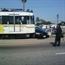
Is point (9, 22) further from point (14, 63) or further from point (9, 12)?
point (14, 63)

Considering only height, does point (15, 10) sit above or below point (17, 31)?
above

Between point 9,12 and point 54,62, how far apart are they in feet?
47.1

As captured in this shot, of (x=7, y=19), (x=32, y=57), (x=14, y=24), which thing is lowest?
(x=32, y=57)

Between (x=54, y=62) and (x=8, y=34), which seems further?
(x=8, y=34)

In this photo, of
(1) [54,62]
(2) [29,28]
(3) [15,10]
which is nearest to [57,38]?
(1) [54,62]

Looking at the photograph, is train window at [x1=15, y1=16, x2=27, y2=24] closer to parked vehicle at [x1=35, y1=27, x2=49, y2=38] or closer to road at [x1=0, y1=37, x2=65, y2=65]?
parked vehicle at [x1=35, y1=27, x2=49, y2=38]

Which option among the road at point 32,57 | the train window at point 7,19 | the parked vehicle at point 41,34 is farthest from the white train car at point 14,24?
the road at point 32,57

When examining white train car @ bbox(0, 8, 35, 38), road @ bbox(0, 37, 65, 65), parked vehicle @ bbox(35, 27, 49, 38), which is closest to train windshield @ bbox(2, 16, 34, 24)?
white train car @ bbox(0, 8, 35, 38)

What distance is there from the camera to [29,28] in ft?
74.9

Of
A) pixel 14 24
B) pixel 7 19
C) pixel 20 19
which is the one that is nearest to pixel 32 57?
pixel 14 24

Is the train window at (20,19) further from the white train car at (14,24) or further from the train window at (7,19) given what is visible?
the train window at (7,19)

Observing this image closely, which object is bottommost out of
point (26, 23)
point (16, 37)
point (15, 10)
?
point (16, 37)

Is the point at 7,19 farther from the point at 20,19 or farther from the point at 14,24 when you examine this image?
the point at 20,19

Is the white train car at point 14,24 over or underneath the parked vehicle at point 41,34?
over
